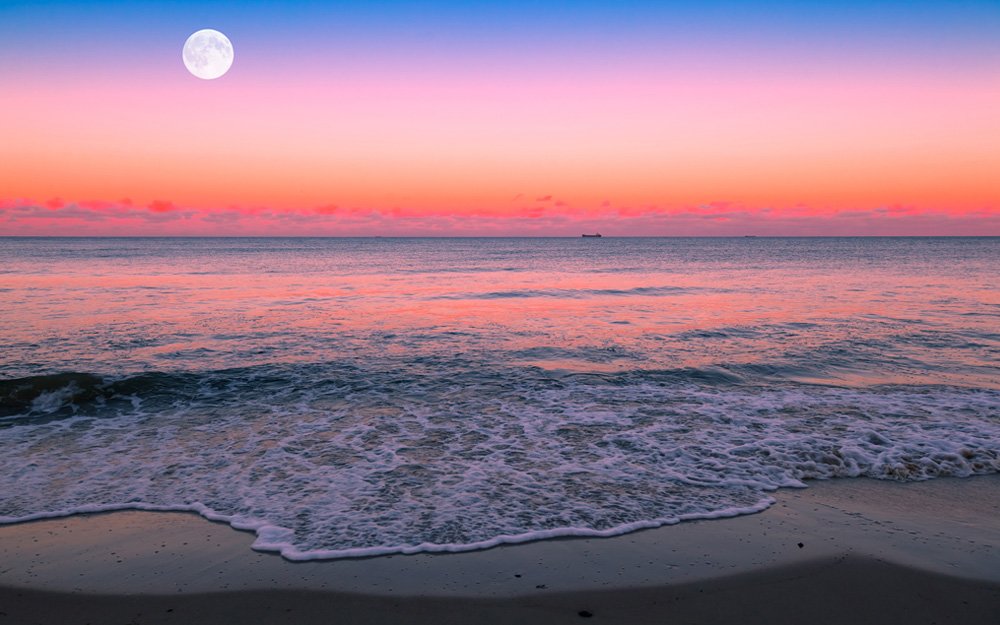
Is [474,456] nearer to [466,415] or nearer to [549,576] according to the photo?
[466,415]

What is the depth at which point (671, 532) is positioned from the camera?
643 centimetres

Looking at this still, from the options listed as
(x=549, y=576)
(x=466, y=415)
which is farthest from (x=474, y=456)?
(x=549, y=576)

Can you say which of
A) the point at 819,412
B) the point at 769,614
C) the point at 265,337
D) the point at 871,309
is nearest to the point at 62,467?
the point at 769,614

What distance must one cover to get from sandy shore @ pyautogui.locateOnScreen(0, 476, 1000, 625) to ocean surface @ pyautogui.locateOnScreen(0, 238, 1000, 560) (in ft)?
1.41

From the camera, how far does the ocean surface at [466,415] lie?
715 cm

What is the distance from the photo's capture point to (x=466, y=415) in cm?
1104

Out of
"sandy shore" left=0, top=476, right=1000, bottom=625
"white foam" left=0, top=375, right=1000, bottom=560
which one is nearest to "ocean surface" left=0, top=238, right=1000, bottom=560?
"white foam" left=0, top=375, right=1000, bottom=560

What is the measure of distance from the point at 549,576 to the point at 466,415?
569 cm

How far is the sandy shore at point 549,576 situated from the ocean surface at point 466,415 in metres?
0.43

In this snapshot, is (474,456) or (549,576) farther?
(474,456)

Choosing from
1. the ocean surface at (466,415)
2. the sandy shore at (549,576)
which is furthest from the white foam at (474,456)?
the sandy shore at (549,576)

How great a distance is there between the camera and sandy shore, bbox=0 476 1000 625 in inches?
194

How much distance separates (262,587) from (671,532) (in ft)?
13.7

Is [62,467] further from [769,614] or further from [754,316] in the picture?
[754,316]
